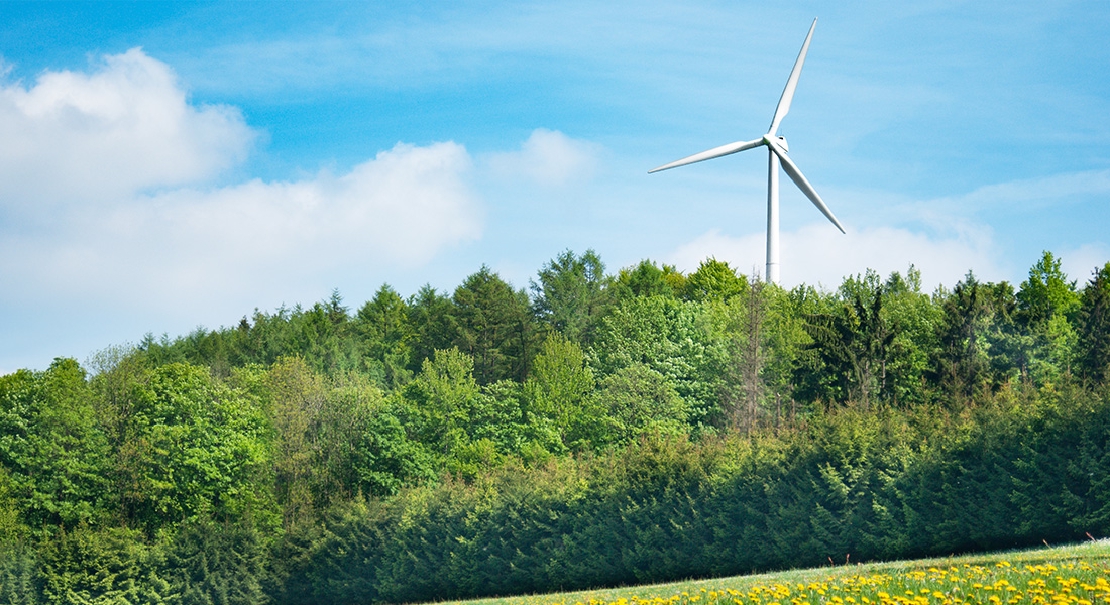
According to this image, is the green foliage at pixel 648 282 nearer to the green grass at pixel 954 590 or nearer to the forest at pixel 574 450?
the forest at pixel 574 450

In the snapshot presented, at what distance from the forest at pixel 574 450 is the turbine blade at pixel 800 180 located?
604cm

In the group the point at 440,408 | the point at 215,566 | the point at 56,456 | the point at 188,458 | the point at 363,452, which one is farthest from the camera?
the point at 440,408

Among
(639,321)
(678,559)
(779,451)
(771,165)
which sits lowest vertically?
(678,559)

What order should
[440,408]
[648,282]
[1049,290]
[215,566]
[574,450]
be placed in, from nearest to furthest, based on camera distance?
[215,566], [440,408], [574,450], [1049,290], [648,282]

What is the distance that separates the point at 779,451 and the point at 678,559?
504cm

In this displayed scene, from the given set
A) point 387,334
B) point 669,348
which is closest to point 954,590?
point 669,348

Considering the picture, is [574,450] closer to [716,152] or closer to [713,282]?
[716,152]

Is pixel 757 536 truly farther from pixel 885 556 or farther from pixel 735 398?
pixel 735 398

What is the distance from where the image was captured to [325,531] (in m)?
46.1

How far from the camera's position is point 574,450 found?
6316cm

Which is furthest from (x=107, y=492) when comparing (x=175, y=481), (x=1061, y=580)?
(x=1061, y=580)

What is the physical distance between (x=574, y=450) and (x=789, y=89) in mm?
25069

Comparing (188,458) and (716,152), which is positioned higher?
(716,152)

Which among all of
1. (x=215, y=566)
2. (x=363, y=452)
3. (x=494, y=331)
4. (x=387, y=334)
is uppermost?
(x=387, y=334)
